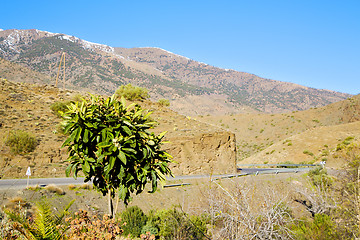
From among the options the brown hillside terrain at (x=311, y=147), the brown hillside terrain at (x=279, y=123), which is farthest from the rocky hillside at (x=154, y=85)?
the brown hillside terrain at (x=311, y=147)

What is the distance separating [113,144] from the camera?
5.40 meters

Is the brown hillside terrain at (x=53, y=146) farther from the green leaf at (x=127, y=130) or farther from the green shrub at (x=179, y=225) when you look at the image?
the green leaf at (x=127, y=130)

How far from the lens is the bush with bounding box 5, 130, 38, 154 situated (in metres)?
18.8

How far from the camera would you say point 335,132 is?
145 feet

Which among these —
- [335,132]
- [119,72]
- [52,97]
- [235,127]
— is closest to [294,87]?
[119,72]

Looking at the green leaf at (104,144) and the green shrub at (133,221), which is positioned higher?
the green leaf at (104,144)

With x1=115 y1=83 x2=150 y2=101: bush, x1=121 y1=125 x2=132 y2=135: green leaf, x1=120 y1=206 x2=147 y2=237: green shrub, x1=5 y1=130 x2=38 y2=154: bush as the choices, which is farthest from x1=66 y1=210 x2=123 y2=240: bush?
x1=115 y1=83 x2=150 y2=101: bush

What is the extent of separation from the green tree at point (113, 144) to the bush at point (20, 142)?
15476 mm

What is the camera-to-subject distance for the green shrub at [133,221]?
10.3 metres

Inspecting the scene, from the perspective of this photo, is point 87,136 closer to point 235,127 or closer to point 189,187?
point 189,187

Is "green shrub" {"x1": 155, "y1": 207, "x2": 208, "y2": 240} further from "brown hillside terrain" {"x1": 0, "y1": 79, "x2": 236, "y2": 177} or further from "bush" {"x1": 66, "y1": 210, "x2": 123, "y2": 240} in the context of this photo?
"brown hillside terrain" {"x1": 0, "y1": 79, "x2": 236, "y2": 177}

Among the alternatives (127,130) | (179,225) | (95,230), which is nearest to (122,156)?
(127,130)

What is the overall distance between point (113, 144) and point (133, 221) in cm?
655

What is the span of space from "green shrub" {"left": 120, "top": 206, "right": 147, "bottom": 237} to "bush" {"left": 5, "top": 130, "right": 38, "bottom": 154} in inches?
476
